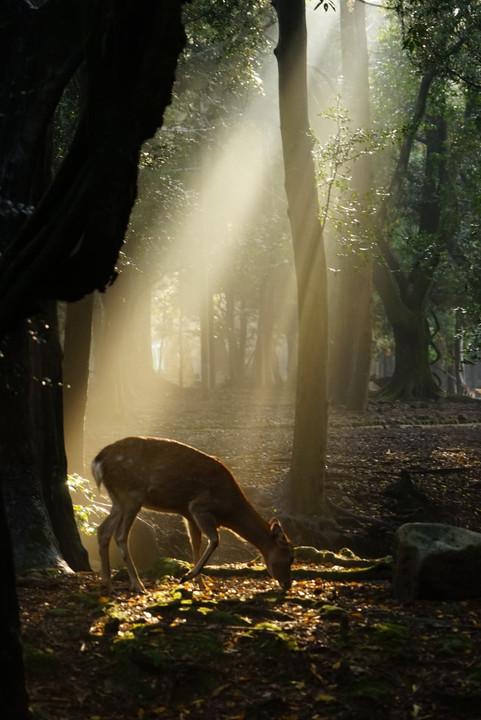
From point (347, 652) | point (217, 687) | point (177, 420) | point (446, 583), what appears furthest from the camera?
point (177, 420)

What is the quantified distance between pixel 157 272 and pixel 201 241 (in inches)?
142

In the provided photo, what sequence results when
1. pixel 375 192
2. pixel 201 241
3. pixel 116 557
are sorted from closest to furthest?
pixel 116 557
pixel 375 192
pixel 201 241

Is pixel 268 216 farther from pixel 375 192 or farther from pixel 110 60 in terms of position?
pixel 110 60

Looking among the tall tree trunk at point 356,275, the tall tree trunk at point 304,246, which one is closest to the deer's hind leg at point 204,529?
the tall tree trunk at point 304,246

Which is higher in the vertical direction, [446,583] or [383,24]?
[383,24]

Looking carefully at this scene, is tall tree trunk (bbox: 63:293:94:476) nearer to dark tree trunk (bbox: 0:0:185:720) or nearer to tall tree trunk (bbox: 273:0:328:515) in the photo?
tall tree trunk (bbox: 273:0:328:515)

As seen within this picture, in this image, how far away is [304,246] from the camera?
1497 cm

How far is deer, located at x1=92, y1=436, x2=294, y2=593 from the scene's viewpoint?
913 cm

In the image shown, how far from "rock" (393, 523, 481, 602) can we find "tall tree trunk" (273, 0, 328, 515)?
6.53 metres

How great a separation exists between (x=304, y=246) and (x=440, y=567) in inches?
291

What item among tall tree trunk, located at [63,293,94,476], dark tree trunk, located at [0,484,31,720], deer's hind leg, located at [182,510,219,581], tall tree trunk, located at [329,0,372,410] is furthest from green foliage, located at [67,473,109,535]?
tall tree trunk, located at [329,0,372,410]

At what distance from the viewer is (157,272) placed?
135 feet

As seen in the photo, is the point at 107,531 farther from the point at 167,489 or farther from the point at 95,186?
the point at 95,186

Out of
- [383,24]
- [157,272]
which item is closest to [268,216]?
[157,272]
